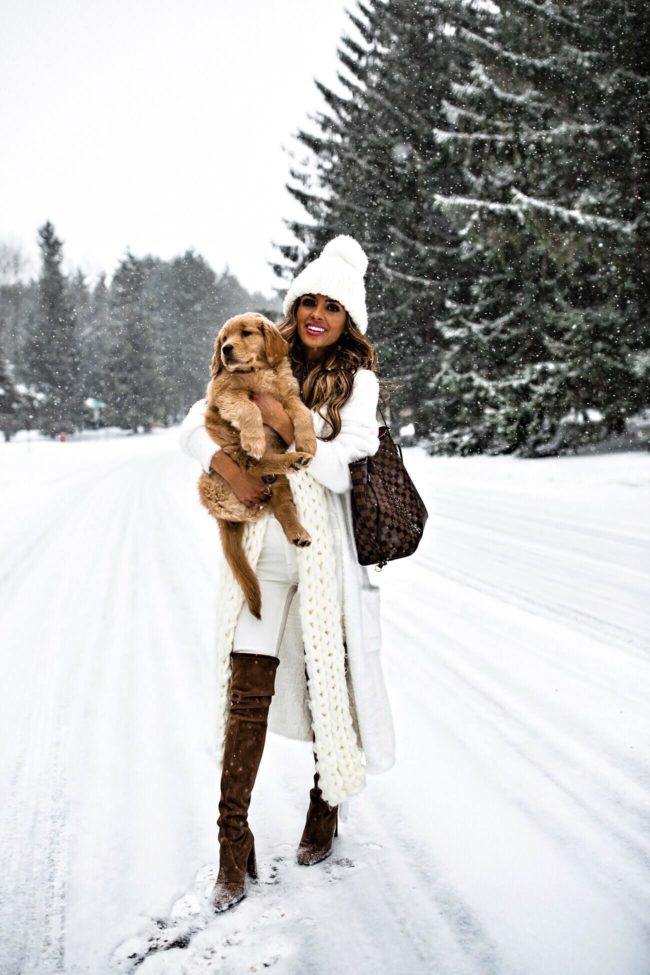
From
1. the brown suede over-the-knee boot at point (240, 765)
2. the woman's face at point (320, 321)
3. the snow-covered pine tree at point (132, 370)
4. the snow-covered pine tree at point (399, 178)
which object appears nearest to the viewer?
the brown suede over-the-knee boot at point (240, 765)

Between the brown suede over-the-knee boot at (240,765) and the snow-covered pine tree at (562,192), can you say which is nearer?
the brown suede over-the-knee boot at (240,765)

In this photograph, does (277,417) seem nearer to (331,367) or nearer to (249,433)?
(249,433)

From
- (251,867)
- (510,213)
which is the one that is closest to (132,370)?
(510,213)

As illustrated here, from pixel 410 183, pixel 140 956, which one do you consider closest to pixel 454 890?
pixel 140 956

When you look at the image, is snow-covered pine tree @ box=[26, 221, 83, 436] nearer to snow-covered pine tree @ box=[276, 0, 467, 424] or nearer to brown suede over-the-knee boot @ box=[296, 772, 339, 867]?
snow-covered pine tree @ box=[276, 0, 467, 424]

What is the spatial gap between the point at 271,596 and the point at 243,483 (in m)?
0.39

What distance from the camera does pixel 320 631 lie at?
212 cm

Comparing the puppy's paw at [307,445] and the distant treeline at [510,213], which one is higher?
the distant treeline at [510,213]

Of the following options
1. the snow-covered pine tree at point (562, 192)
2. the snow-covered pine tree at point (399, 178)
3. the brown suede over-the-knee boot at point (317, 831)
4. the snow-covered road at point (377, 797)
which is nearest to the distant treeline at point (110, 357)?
the snow-covered pine tree at point (399, 178)

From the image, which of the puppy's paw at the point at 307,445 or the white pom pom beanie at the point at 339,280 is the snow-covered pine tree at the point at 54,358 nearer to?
the white pom pom beanie at the point at 339,280

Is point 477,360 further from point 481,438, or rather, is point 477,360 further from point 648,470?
point 648,470

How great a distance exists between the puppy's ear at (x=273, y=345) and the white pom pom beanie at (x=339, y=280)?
0.18 meters

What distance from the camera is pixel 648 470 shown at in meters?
11.8

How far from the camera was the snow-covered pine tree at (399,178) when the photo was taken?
63.0 feet
